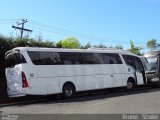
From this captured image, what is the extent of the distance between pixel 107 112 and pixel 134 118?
2006 millimetres

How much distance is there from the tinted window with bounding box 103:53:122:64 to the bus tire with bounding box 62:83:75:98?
3.98 m

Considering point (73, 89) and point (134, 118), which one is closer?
point (134, 118)

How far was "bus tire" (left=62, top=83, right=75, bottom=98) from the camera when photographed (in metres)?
23.8

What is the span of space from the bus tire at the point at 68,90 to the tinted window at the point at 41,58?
1.93 meters

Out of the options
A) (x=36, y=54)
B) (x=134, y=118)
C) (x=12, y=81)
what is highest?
(x=36, y=54)

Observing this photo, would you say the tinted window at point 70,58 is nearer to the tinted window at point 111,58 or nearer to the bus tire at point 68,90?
the bus tire at point 68,90

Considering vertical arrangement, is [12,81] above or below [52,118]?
above

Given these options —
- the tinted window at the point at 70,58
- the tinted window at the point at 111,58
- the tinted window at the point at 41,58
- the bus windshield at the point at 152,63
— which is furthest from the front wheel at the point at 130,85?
the tinted window at the point at 41,58

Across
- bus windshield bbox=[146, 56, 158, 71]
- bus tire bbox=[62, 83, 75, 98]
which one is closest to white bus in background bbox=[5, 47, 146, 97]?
bus tire bbox=[62, 83, 75, 98]

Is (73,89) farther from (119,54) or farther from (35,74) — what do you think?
(119,54)

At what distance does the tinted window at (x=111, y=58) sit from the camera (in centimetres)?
2732

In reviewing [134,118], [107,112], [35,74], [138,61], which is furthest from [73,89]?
[134,118]

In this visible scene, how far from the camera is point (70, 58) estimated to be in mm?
24484

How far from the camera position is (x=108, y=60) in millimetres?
27469
